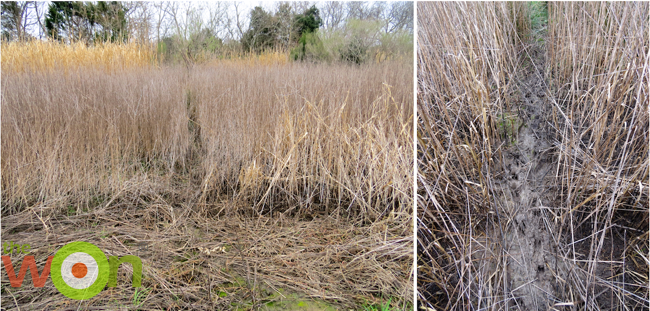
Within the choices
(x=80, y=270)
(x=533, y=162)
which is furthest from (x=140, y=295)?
(x=533, y=162)

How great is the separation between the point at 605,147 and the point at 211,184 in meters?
2.23

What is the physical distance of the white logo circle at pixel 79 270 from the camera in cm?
127

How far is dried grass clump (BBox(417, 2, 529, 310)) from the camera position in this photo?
121cm

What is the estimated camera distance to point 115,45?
253 cm

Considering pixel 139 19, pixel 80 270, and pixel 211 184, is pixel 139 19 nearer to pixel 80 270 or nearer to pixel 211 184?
pixel 211 184

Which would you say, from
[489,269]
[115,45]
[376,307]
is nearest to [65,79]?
[115,45]

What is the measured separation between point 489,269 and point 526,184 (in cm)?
47

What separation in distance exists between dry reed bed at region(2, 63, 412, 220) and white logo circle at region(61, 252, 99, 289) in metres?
0.37

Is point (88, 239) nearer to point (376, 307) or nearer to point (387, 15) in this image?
point (376, 307)

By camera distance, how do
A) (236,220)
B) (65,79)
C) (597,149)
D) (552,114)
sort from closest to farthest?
(597,149), (552,114), (236,220), (65,79)

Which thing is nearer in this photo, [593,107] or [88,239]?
[593,107]

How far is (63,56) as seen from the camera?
2.35m

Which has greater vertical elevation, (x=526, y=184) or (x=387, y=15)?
(x=387, y=15)

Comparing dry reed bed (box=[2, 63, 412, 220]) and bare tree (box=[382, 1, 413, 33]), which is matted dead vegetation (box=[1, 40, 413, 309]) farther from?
bare tree (box=[382, 1, 413, 33])
